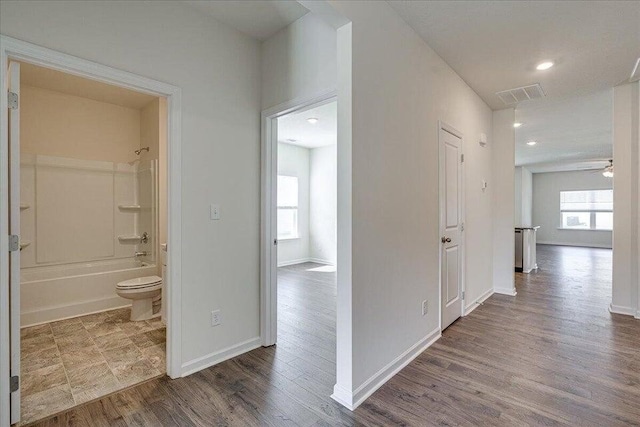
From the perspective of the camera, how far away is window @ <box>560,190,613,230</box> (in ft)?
34.8

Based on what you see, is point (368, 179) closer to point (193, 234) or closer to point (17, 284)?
point (193, 234)

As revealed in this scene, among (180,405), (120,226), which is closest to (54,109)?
(120,226)

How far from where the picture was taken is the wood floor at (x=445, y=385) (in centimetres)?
188

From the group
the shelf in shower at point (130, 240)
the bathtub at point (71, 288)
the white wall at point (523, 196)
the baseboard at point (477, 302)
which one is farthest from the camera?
the white wall at point (523, 196)

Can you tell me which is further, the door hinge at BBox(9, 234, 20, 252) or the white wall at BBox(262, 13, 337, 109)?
the white wall at BBox(262, 13, 337, 109)

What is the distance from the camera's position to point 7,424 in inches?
65.5

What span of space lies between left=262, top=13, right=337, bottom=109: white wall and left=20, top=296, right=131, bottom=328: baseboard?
10.7 feet

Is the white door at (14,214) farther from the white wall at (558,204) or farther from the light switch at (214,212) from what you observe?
the white wall at (558,204)

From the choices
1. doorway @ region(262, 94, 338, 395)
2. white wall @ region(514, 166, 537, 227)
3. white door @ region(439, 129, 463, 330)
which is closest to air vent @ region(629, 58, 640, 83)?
white door @ region(439, 129, 463, 330)

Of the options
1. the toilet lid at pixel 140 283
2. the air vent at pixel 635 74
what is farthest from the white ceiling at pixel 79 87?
the air vent at pixel 635 74

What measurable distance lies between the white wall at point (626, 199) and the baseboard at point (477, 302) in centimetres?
131

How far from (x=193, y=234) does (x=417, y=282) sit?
187 centimetres

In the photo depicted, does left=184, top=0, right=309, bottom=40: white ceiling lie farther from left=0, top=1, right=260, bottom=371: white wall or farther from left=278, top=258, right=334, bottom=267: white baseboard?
left=278, top=258, right=334, bottom=267: white baseboard

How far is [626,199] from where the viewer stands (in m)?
3.70
